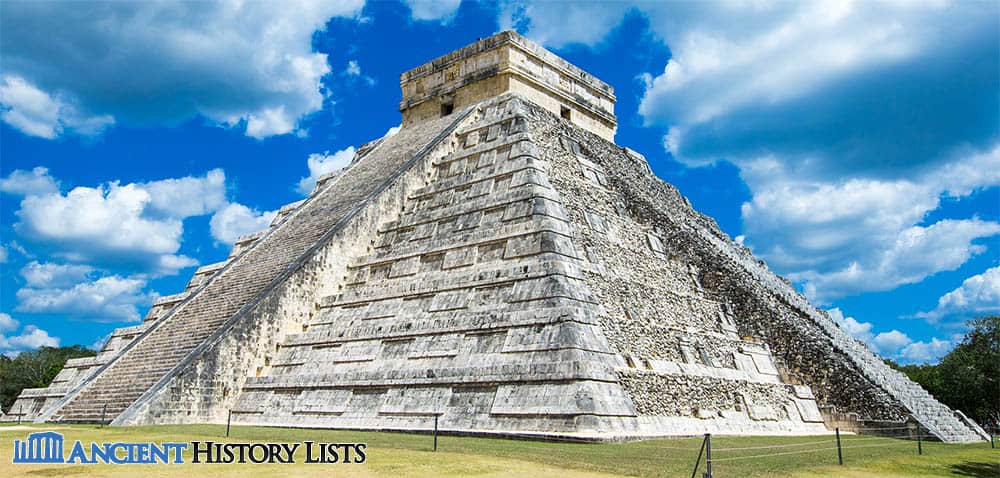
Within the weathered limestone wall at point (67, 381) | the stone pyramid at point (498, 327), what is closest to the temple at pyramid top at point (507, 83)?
the stone pyramid at point (498, 327)

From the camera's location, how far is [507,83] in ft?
67.6

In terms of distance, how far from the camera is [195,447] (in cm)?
799

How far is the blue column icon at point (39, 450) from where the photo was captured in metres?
7.99

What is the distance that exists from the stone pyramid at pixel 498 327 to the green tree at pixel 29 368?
68.5 ft

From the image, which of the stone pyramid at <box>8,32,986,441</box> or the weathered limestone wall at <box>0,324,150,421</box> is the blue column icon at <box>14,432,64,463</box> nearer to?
the stone pyramid at <box>8,32,986,441</box>

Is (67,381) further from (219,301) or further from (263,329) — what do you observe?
(263,329)

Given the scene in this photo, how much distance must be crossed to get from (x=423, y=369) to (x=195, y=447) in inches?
182

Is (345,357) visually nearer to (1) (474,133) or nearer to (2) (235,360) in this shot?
(2) (235,360)

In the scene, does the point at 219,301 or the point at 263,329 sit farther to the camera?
the point at 219,301

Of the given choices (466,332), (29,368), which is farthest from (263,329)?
(29,368)

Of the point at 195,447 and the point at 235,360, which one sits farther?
the point at 235,360

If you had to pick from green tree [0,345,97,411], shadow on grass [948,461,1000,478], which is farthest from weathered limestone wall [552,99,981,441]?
green tree [0,345,97,411]

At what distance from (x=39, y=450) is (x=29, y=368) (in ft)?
116

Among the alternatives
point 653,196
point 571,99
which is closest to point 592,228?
point 653,196
